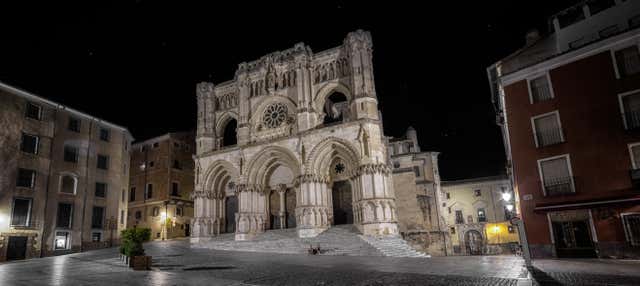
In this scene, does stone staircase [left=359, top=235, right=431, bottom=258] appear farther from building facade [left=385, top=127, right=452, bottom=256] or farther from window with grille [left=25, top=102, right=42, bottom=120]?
window with grille [left=25, top=102, right=42, bottom=120]

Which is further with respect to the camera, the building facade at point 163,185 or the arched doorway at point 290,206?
the building facade at point 163,185

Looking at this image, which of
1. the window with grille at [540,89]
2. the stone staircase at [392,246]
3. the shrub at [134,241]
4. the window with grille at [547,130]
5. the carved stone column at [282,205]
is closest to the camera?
the shrub at [134,241]

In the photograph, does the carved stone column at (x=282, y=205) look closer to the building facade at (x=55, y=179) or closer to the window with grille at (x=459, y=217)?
the building facade at (x=55, y=179)

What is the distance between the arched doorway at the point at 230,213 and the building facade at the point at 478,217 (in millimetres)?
30313

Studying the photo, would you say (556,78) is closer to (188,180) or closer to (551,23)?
(551,23)

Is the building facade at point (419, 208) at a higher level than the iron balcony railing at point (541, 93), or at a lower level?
lower

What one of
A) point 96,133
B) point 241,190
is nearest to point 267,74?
point 241,190

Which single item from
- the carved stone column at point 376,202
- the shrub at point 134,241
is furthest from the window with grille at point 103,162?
the carved stone column at point 376,202

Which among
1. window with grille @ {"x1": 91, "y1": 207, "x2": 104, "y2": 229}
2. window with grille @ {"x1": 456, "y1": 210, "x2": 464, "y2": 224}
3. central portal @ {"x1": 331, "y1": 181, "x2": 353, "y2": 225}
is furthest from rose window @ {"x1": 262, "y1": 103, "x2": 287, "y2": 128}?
window with grille @ {"x1": 456, "y1": 210, "x2": 464, "y2": 224}

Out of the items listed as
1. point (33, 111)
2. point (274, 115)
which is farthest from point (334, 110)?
point (33, 111)

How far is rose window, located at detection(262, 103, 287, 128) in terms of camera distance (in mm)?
32688

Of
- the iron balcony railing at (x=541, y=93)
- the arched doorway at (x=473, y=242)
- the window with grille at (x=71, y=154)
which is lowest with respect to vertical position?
the arched doorway at (x=473, y=242)

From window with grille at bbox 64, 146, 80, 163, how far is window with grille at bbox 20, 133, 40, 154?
2.31m

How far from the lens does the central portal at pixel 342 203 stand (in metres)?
29.8
